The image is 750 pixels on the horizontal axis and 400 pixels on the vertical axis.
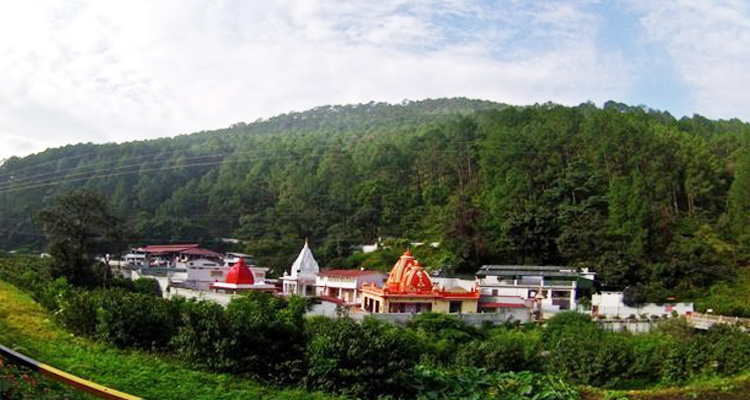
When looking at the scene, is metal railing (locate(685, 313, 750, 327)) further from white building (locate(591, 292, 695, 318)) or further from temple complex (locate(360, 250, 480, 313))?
temple complex (locate(360, 250, 480, 313))

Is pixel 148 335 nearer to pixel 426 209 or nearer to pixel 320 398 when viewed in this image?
pixel 320 398

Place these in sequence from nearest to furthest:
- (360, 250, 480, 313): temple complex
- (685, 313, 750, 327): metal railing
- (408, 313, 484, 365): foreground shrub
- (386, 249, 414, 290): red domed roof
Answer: (408, 313, 484, 365): foreground shrub < (685, 313, 750, 327): metal railing < (360, 250, 480, 313): temple complex < (386, 249, 414, 290): red domed roof

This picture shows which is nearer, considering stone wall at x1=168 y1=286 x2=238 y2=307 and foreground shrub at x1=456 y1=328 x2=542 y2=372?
foreground shrub at x1=456 y1=328 x2=542 y2=372

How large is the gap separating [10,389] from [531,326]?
21545 mm

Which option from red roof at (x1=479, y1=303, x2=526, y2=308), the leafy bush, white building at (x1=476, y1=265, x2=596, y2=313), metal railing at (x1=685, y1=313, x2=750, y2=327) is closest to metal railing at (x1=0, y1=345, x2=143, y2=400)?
the leafy bush

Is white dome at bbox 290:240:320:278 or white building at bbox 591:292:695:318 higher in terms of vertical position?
white dome at bbox 290:240:320:278

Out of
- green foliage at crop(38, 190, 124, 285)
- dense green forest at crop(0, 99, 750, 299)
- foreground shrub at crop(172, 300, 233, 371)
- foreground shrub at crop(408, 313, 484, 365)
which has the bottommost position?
foreground shrub at crop(408, 313, 484, 365)

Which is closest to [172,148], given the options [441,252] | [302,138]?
[302,138]

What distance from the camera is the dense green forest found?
107 ft

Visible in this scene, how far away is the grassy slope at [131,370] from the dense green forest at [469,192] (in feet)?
74.5

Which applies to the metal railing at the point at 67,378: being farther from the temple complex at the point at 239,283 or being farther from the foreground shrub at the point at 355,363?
the temple complex at the point at 239,283

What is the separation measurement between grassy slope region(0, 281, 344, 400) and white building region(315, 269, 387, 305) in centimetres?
2093

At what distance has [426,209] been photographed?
144ft

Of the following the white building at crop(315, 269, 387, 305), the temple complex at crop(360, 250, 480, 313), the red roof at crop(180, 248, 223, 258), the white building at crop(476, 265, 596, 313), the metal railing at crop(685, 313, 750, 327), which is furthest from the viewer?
the red roof at crop(180, 248, 223, 258)
